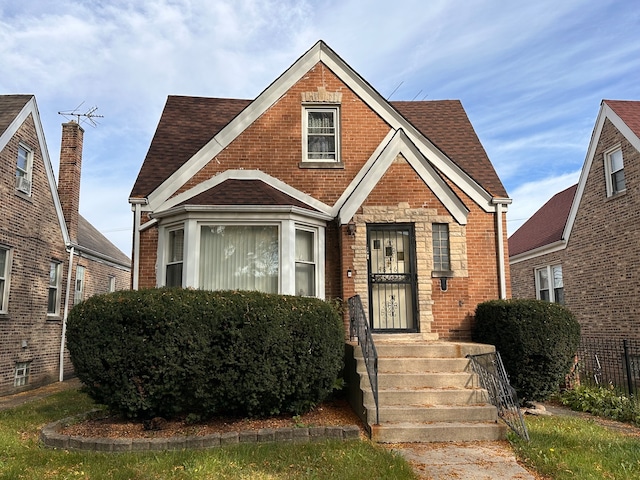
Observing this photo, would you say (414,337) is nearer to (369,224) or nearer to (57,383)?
(369,224)

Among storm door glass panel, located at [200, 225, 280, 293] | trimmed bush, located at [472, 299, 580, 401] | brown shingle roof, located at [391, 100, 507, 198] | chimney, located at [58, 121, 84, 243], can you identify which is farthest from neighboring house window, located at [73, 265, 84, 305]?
trimmed bush, located at [472, 299, 580, 401]

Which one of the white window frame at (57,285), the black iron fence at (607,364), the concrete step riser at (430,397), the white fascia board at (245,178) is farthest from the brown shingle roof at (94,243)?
the black iron fence at (607,364)

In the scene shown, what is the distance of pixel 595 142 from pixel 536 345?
9.30 meters

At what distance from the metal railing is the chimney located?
13562 millimetres

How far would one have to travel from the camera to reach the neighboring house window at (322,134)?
36.0 feet

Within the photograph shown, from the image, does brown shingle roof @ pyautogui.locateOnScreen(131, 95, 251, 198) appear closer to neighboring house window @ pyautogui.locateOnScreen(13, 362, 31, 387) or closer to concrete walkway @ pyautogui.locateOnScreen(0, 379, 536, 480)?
neighboring house window @ pyautogui.locateOnScreen(13, 362, 31, 387)

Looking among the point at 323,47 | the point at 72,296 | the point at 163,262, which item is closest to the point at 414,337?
the point at 163,262

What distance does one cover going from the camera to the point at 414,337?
945 cm

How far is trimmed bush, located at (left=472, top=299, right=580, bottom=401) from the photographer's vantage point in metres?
8.23

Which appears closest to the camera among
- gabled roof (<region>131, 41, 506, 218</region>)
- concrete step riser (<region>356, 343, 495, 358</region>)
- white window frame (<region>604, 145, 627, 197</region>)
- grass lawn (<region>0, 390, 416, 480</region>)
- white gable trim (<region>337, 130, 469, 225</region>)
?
grass lawn (<region>0, 390, 416, 480</region>)

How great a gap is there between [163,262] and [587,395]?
8317 mm

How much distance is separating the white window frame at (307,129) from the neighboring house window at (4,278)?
26.9ft

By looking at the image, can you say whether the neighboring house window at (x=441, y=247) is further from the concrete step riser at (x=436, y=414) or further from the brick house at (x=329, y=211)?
the concrete step riser at (x=436, y=414)

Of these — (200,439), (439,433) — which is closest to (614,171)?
(439,433)
